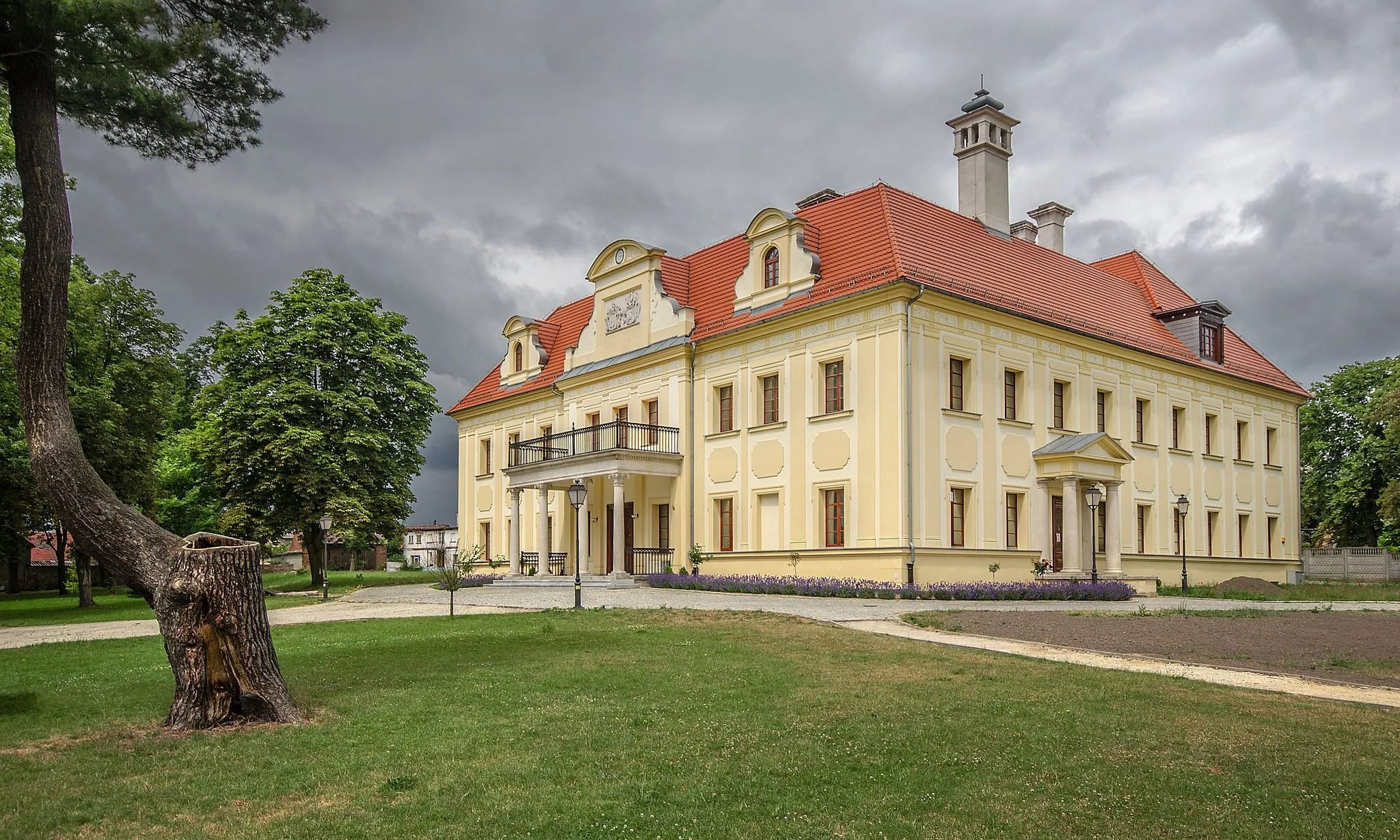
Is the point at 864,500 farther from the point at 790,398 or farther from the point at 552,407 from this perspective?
the point at 552,407

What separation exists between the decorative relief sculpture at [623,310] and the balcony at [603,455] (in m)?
3.54

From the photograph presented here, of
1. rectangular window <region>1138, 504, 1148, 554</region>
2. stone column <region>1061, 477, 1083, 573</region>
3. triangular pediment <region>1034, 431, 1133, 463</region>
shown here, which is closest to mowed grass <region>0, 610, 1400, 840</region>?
stone column <region>1061, 477, 1083, 573</region>

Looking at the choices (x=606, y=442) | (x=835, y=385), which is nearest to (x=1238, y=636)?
(x=835, y=385)

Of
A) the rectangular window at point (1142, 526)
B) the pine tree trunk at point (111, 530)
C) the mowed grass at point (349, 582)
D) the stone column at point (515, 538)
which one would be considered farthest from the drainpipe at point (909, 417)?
the pine tree trunk at point (111, 530)

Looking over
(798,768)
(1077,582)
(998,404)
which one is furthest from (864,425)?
(798,768)

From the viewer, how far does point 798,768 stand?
7.12 metres

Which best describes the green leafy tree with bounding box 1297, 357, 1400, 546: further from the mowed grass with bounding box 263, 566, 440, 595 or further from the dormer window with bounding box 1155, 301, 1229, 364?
the mowed grass with bounding box 263, 566, 440, 595

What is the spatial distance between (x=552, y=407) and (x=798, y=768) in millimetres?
32632

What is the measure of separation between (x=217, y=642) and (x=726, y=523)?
22.5m

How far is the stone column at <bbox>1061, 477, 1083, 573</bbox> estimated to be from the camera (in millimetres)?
28047

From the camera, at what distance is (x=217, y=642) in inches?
347

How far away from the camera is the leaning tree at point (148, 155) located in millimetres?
8844

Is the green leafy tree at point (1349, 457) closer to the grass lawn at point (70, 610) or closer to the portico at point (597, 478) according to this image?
the portico at point (597, 478)

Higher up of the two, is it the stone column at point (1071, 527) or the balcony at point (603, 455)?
the balcony at point (603, 455)
